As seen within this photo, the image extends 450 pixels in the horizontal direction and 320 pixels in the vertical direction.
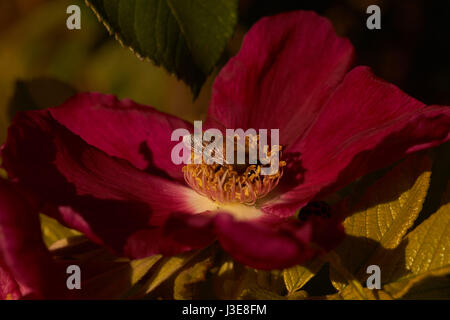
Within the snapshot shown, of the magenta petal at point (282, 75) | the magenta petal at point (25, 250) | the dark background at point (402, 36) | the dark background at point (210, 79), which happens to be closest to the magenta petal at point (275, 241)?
the magenta petal at point (25, 250)

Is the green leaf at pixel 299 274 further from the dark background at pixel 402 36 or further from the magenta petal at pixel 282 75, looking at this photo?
the dark background at pixel 402 36

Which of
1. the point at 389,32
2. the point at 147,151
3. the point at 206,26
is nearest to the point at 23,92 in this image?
the point at 147,151

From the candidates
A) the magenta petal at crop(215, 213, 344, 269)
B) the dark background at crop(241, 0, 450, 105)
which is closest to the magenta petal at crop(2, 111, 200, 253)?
the magenta petal at crop(215, 213, 344, 269)

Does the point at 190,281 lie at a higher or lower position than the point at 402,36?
lower

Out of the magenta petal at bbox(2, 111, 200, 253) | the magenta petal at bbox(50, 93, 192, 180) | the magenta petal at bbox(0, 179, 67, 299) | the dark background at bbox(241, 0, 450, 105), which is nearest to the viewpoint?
the magenta petal at bbox(0, 179, 67, 299)

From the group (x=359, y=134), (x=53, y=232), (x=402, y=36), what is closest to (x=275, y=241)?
(x=359, y=134)

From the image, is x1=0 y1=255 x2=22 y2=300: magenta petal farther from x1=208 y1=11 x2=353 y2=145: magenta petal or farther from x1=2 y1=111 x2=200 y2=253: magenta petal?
x1=208 y1=11 x2=353 y2=145: magenta petal

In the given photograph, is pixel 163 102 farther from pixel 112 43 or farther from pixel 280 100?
pixel 280 100

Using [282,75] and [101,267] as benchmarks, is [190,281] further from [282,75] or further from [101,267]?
[282,75]

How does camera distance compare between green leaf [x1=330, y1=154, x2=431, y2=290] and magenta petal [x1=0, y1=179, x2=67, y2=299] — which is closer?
magenta petal [x1=0, y1=179, x2=67, y2=299]
